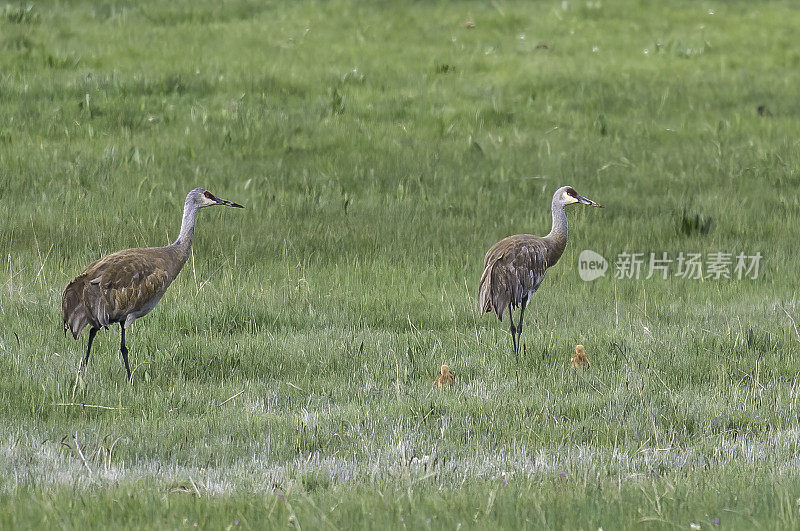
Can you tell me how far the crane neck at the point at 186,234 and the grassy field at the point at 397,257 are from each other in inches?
31.6

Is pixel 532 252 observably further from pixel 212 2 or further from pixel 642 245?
pixel 212 2

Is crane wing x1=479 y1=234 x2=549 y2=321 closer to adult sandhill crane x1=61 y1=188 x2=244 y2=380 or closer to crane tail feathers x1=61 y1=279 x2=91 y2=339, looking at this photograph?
adult sandhill crane x1=61 y1=188 x2=244 y2=380

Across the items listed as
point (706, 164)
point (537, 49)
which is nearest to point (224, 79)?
point (537, 49)

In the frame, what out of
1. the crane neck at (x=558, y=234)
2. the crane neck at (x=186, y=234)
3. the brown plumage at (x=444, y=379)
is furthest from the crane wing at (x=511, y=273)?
the crane neck at (x=186, y=234)

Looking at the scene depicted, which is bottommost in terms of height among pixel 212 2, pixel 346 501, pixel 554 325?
pixel 554 325

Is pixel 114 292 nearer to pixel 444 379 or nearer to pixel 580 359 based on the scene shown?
pixel 444 379

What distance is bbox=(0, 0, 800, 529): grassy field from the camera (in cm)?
594

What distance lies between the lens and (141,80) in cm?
1902

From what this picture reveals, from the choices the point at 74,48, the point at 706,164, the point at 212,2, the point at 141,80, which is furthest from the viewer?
the point at 212,2

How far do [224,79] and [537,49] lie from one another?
6.37m

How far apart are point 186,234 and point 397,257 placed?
3.79 metres

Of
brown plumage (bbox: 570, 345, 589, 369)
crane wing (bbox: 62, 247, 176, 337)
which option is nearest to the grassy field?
brown plumage (bbox: 570, 345, 589, 369)
